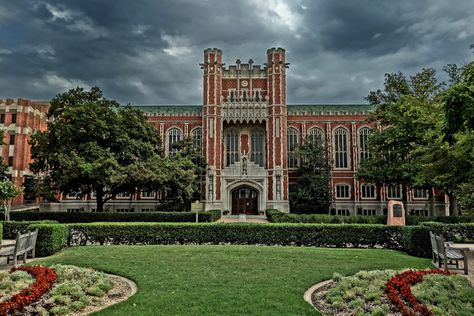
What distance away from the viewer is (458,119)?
7223mm

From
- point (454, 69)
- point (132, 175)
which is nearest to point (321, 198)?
point (454, 69)

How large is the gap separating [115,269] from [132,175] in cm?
1406

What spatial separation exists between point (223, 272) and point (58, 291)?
141 inches

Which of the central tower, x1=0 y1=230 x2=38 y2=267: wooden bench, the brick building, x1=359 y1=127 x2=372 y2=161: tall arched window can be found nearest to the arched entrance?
the central tower

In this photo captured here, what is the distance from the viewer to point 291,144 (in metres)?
43.7

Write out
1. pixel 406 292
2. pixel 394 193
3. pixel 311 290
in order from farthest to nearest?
pixel 394 193, pixel 311 290, pixel 406 292

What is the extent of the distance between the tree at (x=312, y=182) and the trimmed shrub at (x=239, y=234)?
76.4ft

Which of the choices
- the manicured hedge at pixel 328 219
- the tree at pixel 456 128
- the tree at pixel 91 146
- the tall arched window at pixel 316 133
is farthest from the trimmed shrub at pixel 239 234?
the tall arched window at pixel 316 133

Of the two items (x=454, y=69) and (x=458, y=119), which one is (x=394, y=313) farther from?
(x=454, y=69)

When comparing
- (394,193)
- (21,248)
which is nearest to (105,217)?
(21,248)

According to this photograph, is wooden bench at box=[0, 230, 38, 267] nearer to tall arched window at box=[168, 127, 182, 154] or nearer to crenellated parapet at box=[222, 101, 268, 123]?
crenellated parapet at box=[222, 101, 268, 123]

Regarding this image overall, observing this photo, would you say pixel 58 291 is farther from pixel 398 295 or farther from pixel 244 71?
pixel 244 71

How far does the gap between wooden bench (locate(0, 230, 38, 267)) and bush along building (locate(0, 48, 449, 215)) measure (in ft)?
88.8

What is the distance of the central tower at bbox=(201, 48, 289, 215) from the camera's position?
127 feet
